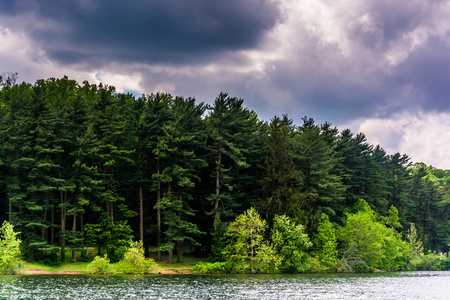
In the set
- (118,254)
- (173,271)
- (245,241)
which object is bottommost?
(173,271)

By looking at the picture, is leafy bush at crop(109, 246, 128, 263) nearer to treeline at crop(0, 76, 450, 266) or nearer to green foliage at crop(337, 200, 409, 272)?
treeline at crop(0, 76, 450, 266)

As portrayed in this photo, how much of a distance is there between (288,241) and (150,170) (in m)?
25.4

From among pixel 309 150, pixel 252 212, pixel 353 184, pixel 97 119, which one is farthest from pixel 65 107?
pixel 353 184

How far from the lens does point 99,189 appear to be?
70.6m

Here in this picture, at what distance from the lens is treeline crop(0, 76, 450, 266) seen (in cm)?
6675

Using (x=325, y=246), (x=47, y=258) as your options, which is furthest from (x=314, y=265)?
(x=47, y=258)

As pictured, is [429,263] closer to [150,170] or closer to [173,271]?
[173,271]

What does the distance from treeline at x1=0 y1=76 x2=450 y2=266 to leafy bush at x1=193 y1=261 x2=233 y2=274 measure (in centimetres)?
375

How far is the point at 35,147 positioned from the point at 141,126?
53.0 feet

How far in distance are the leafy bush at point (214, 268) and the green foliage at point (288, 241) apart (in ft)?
25.9

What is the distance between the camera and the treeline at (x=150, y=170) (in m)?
66.8

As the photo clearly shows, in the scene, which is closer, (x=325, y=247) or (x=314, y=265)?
(x=314, y=265)

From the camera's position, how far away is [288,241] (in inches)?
2753

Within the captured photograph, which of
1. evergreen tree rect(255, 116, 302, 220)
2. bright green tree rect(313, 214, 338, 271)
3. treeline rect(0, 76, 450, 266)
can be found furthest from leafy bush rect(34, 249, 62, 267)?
bright green tree rect(313, 214, 338, 271)
